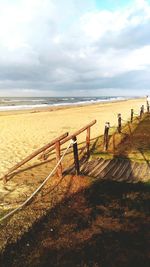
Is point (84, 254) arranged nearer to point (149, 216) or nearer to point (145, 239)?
point (145, 239)

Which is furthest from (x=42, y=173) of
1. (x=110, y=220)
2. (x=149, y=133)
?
(x=149, y=133)

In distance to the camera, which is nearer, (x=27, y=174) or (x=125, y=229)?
(x=125, y=229)

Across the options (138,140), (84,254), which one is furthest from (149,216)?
(138,140)

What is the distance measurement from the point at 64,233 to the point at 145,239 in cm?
160

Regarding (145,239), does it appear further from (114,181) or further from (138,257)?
(114,181)

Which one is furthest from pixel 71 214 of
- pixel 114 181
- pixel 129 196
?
pixel 114 181

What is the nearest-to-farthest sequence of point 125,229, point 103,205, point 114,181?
point 125,229
point 103,205
point 114,181

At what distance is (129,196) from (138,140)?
7178 millimetres

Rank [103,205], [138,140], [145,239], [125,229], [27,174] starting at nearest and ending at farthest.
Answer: [145,239] < [125,229] < [103,205] < [27,174] < [138,140]

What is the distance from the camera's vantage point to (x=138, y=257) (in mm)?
4547

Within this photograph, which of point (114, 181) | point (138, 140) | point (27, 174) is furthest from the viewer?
point (138, 140)

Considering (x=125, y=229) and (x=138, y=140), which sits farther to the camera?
(x=138, y=140)

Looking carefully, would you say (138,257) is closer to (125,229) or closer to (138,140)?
(125,229)

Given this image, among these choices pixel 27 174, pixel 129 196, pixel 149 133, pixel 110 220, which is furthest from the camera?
pixel 149 133
